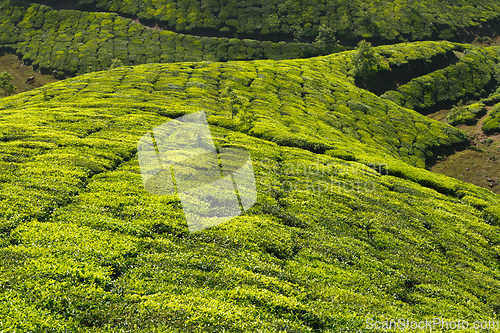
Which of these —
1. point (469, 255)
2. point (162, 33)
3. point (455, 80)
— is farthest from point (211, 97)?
point (455, 80)

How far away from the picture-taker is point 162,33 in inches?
4646

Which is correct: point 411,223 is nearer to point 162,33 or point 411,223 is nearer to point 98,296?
point 98,296

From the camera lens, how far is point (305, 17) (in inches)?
4975

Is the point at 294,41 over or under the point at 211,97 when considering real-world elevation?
over

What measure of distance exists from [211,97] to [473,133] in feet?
225

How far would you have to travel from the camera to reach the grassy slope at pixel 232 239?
13.6m

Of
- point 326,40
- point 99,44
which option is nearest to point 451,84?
point 326,40

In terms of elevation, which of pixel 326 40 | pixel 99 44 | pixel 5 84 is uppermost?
pixel 326 40

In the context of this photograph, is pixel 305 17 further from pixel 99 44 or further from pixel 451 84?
pixel 99 44

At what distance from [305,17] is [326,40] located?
1774 cm

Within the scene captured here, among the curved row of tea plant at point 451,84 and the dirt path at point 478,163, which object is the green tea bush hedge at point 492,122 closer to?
the dirt path at point 478,163

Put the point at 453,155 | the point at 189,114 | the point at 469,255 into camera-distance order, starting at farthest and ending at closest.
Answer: the point at 453,155 → the point at 189,114 → the point at 469,255

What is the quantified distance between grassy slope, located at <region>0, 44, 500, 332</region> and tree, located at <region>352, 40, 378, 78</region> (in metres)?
51.4

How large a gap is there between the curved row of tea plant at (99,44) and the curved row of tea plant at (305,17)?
7.48m
